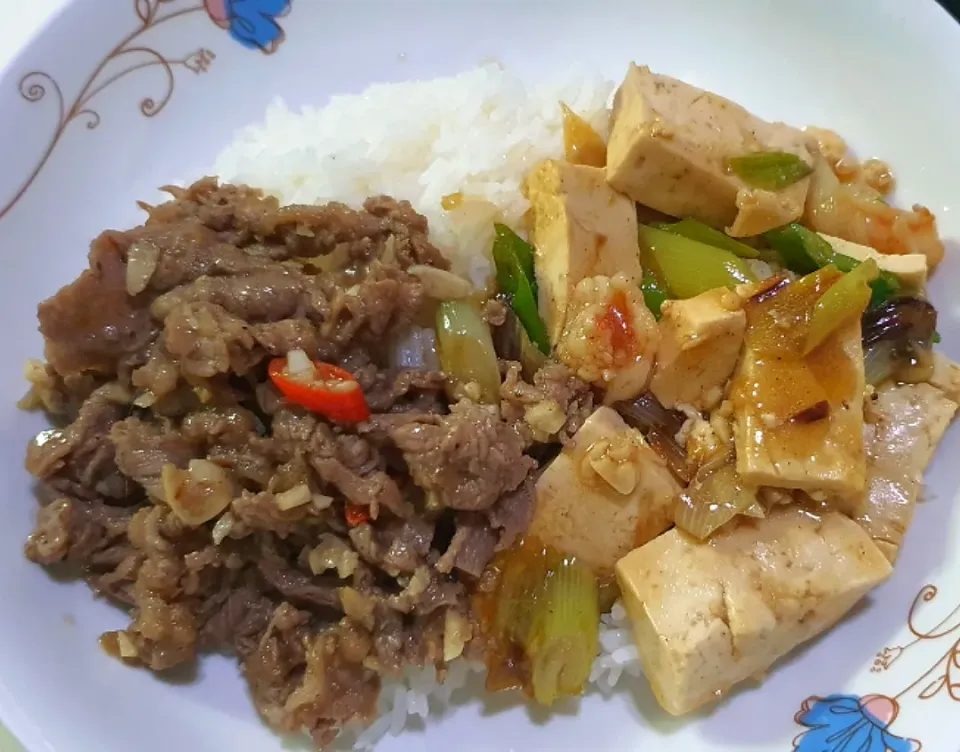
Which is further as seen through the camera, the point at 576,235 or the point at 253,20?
the point at 253,20

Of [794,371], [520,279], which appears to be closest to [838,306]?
[794,371]

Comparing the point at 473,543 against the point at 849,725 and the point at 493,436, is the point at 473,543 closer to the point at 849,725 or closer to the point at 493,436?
the point at 493,436

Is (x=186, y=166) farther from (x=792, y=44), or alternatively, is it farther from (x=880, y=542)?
(x=880, y=542)

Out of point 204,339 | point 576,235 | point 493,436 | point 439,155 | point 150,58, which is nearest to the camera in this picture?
point 204,339

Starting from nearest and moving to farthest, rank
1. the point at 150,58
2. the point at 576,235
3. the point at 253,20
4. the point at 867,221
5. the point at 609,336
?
the point at 609,336, the point at 576,235, the point at 867,221, the point at 150,58, the point at 253,20


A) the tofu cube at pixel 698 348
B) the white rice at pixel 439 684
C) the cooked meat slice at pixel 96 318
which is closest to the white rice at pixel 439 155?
the white rice at pixel 439 684

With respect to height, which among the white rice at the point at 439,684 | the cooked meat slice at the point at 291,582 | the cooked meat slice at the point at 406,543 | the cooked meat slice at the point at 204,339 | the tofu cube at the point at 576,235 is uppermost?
the cooked meat slice at the point at 204,339

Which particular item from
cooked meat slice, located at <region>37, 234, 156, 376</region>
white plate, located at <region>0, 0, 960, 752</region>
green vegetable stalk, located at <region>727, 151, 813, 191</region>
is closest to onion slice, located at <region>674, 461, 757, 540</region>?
white plate, located at <region>0, 0, 960, 752</region>

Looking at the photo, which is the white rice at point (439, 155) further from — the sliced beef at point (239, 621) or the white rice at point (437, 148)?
the sliced beef at point (239, 621)

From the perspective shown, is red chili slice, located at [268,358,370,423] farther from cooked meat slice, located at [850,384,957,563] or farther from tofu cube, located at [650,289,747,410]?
cooked meat slice, located at [850,384,957,563]
